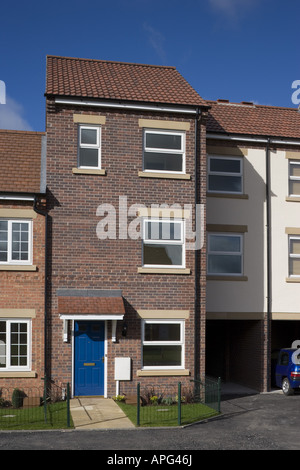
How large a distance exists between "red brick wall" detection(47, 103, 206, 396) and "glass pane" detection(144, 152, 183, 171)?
14.9 inches

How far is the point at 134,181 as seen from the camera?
20.2 metres

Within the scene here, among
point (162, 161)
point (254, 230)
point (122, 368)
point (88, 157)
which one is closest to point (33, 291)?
point (122, 368)

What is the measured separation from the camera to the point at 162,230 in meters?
20.3

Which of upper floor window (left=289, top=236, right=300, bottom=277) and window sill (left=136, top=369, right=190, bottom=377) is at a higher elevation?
upper floor window (left=289, top=236, right=300, bottom=277)

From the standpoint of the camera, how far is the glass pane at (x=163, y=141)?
806 inches

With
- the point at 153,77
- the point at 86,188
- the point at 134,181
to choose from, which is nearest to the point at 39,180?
the point at 86,188

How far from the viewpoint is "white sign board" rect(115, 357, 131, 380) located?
19.2 metres

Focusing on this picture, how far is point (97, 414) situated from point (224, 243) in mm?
8503

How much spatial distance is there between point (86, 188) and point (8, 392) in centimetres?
675

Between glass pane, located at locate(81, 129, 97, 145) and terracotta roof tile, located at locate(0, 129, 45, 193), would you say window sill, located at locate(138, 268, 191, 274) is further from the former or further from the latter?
glass pane, located at locate(81, 129, 97, 145)

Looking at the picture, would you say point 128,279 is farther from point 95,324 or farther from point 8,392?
point 8,392

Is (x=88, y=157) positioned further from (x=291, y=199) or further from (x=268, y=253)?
(x=291, y=199)

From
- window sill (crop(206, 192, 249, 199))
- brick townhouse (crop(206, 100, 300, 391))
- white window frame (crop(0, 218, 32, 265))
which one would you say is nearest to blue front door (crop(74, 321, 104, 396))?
white window frame (crop(0, 218, 32, 265))
